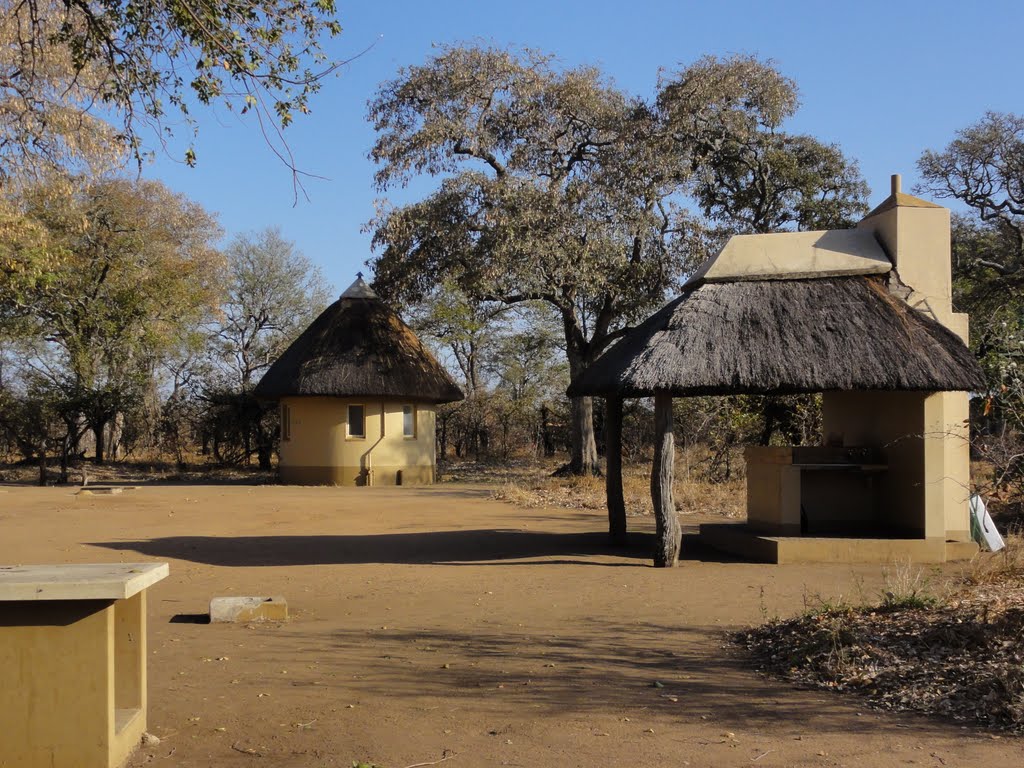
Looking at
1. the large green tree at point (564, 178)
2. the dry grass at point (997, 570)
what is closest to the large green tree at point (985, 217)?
the large green tree at point (564, 178)

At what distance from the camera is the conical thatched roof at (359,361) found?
26875 mm

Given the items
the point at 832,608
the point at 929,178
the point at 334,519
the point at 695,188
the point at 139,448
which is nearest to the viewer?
the point at 832,608

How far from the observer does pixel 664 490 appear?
12.1 metres

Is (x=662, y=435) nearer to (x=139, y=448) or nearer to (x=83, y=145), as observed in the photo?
(x=83, y=145)

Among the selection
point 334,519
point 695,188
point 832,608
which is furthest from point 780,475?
point 695,188

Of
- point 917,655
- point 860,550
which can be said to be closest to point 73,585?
point 917,655

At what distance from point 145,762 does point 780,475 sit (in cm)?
952

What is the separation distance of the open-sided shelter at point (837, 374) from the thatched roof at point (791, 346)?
2 cm

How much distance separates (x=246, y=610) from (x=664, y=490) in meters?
5.23

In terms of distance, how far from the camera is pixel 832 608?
26.6 ft

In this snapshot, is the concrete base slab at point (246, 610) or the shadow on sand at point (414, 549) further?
the shadow on sand at point (414, 549)

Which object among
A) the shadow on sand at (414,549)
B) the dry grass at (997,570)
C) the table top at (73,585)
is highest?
the table top at (73,585)

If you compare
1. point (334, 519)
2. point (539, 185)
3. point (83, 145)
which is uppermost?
point (539, 185)

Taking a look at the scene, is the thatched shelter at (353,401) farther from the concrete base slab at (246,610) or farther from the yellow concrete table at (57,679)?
the yellow concrete table at (57,679)
